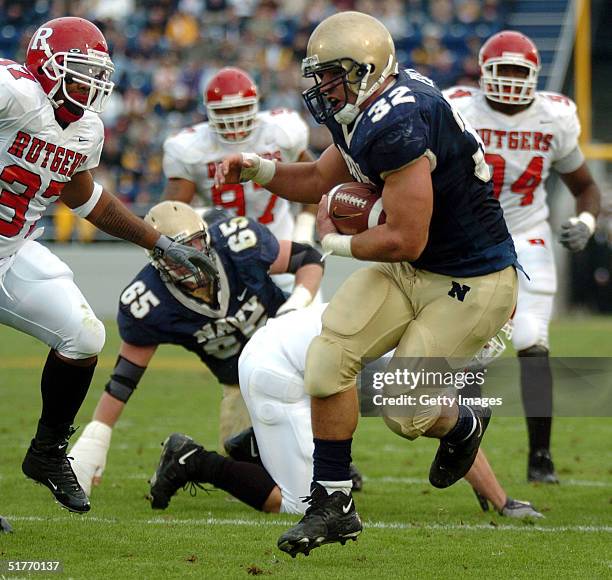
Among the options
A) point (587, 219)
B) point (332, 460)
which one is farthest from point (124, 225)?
point (587, 219)

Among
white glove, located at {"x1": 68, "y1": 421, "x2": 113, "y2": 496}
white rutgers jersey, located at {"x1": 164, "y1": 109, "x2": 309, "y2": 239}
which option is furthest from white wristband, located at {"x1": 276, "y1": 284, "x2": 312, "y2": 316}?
white rutgers jersey, located at {"x1": 164, "y1": 109, "x2": 309, "y2": 239}

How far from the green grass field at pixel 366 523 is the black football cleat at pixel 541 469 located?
6cm

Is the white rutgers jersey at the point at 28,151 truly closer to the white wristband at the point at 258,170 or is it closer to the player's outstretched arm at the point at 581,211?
the white wristband at the point at 258,170

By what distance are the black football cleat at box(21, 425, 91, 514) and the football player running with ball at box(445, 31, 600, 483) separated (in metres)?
2.20

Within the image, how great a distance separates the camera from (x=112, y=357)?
33.2ft

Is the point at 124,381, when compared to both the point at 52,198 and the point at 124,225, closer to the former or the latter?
the point at 124,225

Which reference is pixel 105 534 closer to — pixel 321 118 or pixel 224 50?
pixel 321 118

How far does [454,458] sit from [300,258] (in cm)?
138

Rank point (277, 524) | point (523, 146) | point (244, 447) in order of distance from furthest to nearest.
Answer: point (523, 146) < point (244, 447) < point (277, 524)

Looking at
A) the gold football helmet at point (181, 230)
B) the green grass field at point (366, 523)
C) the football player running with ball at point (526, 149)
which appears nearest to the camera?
the green grass field at point (366, 523)

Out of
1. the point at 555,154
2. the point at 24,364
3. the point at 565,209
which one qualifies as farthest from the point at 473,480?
the point at 565,209

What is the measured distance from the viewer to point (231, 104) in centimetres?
593

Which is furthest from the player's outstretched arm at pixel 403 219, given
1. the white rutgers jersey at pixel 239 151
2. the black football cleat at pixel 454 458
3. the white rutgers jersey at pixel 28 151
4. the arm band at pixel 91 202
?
the white rutgers jersey at pixel 239 151

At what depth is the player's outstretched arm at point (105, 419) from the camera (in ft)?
15.0
